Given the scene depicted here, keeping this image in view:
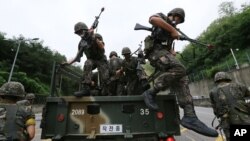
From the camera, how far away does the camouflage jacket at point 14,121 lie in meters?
3.86

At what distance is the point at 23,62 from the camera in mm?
50312

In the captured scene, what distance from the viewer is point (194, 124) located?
4184mm

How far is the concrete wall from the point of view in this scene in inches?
1190

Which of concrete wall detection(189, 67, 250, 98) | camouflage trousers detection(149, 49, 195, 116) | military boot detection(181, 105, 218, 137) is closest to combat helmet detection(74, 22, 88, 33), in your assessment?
camouflage trousers detection(149, 49, 195, 116)

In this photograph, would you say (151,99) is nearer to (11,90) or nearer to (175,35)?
(175,35)

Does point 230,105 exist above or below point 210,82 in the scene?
below

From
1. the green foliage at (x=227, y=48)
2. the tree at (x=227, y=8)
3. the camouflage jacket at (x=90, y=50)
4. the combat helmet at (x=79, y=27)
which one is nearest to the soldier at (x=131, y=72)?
the camouflage jacket at (x=90, y=50)

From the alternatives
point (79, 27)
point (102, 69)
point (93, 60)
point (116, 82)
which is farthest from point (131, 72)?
point (79, 27)

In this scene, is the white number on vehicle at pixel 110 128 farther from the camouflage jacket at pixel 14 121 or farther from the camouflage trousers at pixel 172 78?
the camouflage jacket at pixel 14 121

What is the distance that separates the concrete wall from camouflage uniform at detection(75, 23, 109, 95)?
2603 cm

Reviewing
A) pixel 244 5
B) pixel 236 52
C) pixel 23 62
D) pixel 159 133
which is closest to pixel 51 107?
pixel 159 133

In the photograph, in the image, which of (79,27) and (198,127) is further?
(79,27)

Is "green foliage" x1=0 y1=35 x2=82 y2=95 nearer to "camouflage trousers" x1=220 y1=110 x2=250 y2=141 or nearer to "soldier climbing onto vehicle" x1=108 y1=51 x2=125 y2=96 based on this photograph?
"soldier climbing onto vehicle" x1=108 y1=51 x2=125 y2=96

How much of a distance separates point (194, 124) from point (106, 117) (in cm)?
129
